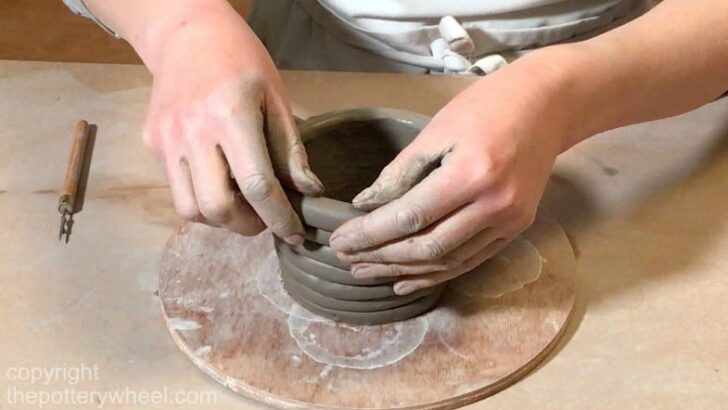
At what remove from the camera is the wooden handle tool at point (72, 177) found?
0.82 meters

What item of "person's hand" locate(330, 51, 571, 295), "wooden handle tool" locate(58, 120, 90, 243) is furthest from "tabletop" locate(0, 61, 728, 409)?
"person's hand" locate(330, 51, 571, 295)

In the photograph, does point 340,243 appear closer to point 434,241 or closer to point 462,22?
point 434,241

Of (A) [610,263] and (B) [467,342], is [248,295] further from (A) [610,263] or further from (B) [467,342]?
(A) [610,263]

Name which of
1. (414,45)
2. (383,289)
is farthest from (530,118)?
(414,45)

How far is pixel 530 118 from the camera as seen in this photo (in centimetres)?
69

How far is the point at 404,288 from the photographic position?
681 millimetres

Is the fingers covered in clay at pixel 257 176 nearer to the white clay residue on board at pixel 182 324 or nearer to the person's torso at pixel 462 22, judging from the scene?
the white clay residue on board at pixel 182 324

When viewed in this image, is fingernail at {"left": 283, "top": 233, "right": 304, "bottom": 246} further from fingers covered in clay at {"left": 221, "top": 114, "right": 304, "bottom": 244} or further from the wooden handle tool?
the wooden handle tool

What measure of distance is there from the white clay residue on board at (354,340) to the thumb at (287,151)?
13cm

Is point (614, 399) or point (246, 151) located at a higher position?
point (246, 151)

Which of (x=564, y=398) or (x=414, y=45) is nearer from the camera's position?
(x=564, y=398)

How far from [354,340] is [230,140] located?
19 centimetres

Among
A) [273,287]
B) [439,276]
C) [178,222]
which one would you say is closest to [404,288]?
[439,276]

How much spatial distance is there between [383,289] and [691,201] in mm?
350
